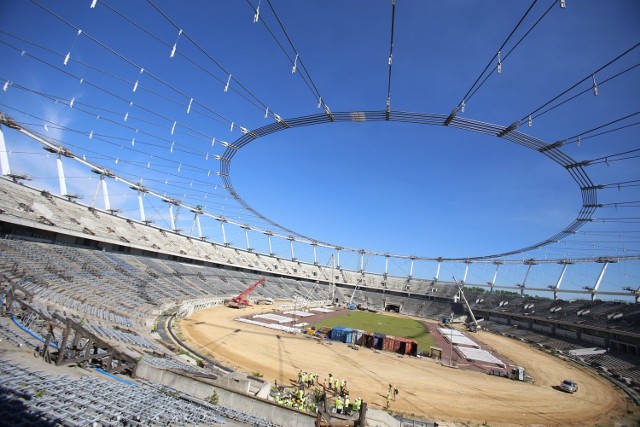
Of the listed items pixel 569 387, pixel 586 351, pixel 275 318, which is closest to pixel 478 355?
pixel 569 387

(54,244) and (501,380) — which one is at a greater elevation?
(54,244)

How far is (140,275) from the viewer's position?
47875 mm

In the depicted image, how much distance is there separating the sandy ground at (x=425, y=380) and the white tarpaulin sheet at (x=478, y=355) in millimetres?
3853

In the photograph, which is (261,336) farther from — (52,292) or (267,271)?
(267,271)

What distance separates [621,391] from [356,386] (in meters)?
32.5

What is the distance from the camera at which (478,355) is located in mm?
45625

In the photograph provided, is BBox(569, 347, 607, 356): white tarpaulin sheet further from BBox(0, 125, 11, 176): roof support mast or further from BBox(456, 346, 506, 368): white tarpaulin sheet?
BBox(0, 125, 11, 176): roof support mast

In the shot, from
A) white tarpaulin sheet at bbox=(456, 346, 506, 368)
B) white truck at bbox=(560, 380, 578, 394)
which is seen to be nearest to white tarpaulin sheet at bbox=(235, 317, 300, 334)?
white tarpaulin sheet at bbox=(456, 346, 506, 368)

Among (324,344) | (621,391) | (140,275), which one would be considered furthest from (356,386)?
(140,275)

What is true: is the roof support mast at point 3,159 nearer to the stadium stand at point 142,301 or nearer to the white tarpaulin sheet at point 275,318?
the stadium stand at point 142,301

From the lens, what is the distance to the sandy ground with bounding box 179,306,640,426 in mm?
23828

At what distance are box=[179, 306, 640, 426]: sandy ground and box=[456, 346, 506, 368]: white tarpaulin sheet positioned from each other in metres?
3.85

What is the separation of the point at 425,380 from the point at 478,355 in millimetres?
21124

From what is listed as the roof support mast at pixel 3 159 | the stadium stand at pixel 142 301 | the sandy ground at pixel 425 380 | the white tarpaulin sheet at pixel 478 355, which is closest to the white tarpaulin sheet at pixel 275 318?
the sandy ground at pixel 425 380
